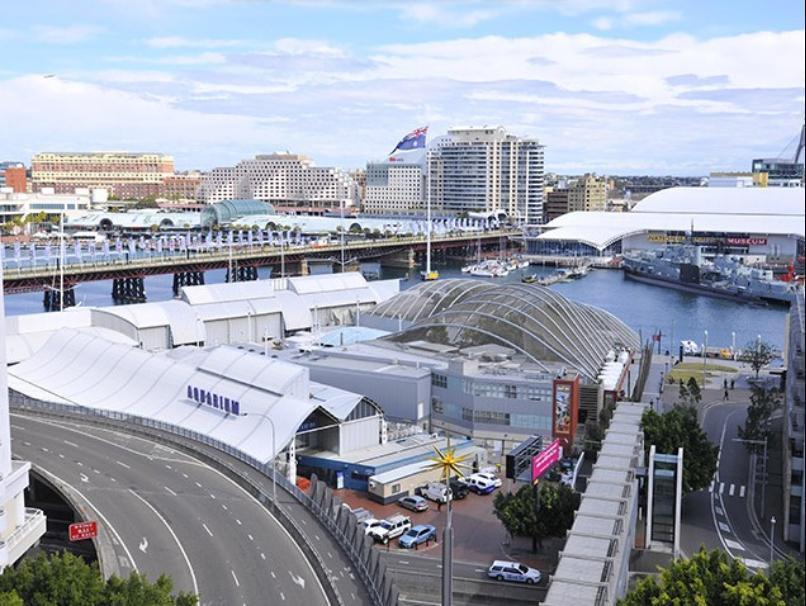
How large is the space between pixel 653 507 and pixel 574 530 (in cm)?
351

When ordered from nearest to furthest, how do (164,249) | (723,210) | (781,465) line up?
1. (781,465)
2. (164,249)
3. (723,210)

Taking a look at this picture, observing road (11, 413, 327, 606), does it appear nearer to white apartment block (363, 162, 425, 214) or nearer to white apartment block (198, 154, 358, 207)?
white apartment block (363, 162, 425, 214)

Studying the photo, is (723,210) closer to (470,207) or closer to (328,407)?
(470,207)

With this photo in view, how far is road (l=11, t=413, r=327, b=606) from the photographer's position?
1251 centimetres

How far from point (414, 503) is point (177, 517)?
17.3ft

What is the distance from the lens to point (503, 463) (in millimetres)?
21266

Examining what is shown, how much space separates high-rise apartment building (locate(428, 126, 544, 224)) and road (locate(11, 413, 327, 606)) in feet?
288

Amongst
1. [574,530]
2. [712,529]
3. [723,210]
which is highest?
[723,210]

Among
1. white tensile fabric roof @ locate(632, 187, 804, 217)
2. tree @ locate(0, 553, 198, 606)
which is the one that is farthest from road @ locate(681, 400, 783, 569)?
white tensile fabric roof @ locate(632, 187, 804, 217)

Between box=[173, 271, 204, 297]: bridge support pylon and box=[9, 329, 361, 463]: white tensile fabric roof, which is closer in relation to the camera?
box=[9, 329, 361, 463]: white tensile fabric roof

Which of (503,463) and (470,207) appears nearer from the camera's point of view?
(503,463)

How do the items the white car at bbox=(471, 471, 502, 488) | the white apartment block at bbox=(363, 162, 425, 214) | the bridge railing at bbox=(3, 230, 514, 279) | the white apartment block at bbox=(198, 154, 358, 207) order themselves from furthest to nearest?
the white apartment block at bbox=(198, 154, 358, 207) < the white apartment block at bbox=(363, 162, 425, 214) < the bridge railing at bbox=(3, 230, 514, 279) < the white car at bbox=(471, 471, 502, 488)

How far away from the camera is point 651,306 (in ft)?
175

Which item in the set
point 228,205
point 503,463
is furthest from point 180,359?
point 228,205
